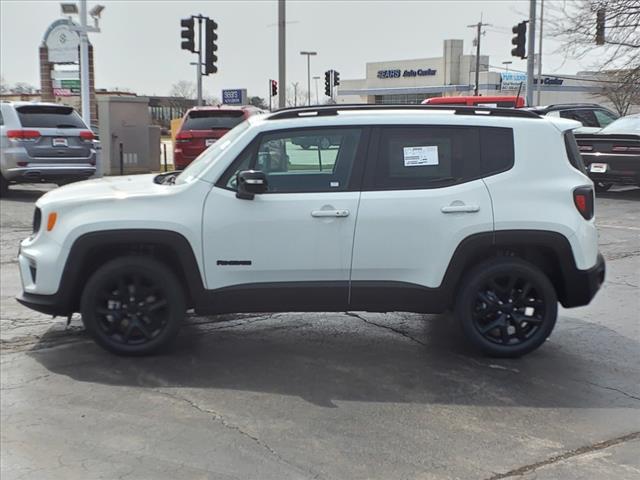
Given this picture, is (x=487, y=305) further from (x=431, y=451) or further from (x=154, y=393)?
(x=154, y=393)

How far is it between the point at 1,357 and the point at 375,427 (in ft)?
9.34

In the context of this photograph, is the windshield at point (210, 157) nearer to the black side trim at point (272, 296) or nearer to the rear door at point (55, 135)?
the black side trim at point (272, 296)

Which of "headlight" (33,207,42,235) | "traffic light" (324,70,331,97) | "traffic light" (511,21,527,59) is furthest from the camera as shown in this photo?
"traffic light" (324,70,331,97)

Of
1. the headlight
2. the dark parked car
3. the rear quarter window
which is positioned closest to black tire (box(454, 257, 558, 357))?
the rear quarter window

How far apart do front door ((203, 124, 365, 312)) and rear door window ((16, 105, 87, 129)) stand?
9625 millimetres

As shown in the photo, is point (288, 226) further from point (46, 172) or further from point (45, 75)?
point (45, 75)

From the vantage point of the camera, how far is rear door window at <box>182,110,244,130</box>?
15.4m

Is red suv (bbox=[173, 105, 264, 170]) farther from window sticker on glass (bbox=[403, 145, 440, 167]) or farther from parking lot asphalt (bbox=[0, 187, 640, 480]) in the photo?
window sticker on glass (bbox=[403, 145, 440, 167])

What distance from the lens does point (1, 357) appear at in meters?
5.09

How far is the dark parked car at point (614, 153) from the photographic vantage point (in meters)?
13.8

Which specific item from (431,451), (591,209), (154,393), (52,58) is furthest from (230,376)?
(52,58)

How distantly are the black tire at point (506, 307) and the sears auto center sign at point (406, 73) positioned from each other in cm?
7471

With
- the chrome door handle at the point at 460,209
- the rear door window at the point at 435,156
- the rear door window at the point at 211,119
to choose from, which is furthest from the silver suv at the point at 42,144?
the chrome door handle at the point at 460,209

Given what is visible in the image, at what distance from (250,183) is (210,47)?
54.9ft
